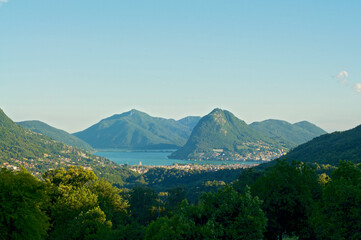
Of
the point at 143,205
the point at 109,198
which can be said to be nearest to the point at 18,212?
the point at 109,198

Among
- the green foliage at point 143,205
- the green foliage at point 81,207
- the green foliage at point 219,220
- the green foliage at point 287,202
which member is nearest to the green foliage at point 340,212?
the green foliage at point 287,202

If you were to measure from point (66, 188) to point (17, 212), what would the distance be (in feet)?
47.2

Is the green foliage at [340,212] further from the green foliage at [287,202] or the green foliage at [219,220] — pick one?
the green foliage at [219,220]

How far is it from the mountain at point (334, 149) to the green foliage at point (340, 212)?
297 ft

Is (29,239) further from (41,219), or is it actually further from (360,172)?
(360,172)

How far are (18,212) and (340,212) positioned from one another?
25.6 meters

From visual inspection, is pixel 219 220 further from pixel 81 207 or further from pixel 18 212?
pixel 81 207

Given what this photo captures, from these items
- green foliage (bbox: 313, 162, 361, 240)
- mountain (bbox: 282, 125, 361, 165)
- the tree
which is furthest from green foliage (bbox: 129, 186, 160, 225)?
mountain (bbox: 282, 125, 361, 165)

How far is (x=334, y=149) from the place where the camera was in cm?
14388

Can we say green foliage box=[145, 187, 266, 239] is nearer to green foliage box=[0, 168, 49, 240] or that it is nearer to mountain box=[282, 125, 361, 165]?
green foliage box=[0, 168, 49, 240]

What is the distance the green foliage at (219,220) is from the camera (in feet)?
72.8

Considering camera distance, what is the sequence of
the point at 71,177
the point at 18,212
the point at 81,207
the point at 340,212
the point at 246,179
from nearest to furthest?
the point at 340,212 → the point at 18,212 → the point at 81,207 → the point at 71,177 → the point at 246,179

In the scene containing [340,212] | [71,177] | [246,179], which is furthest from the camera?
[246,179]

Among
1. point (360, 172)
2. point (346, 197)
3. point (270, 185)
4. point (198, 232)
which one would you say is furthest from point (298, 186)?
point (198, 232)
